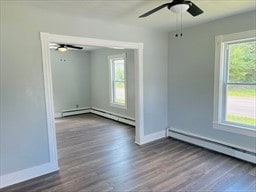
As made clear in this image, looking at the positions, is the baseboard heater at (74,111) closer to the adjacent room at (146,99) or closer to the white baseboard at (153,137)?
the adjacent room at (146,99)

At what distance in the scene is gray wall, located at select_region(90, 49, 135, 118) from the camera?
5855 millimetres

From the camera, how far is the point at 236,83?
3.51 meters

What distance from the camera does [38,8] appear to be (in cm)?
283

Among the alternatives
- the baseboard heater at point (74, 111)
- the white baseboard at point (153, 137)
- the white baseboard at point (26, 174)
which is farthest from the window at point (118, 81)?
the white baseboard at point (26, 174)

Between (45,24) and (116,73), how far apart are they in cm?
375

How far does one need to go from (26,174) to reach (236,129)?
11.7 ft

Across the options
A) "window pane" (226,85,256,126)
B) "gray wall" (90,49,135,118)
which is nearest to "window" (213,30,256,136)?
"window pane" (226,85,256,126)

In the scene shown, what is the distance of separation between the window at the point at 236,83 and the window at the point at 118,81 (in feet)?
9.83

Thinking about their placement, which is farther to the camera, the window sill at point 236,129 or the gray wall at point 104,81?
the gray wall at point 104,81

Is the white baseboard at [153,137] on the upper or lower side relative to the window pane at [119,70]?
lower

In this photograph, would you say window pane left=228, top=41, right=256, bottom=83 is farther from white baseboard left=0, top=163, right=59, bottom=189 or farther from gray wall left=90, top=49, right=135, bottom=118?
white baseboard left=0, top=163, right=59, bottom=189

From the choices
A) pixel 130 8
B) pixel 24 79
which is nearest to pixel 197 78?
pixel 130 8

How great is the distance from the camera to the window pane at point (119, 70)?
629 centimetres

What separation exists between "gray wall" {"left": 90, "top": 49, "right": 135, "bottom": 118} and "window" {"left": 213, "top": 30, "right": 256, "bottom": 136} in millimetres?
2642
